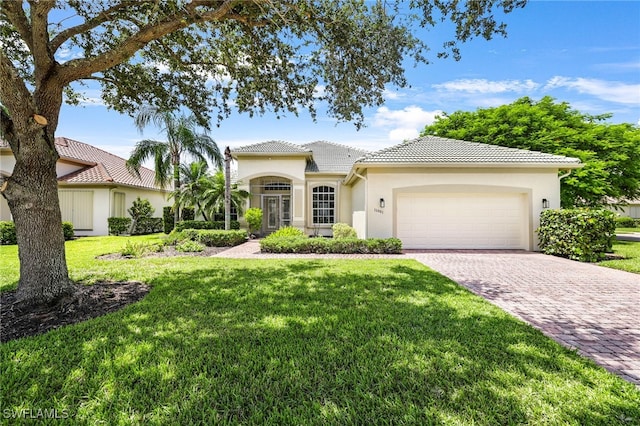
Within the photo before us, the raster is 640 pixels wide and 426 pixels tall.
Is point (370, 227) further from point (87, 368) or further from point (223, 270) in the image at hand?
point (87, 368)

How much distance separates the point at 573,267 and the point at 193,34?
12190 millimetres

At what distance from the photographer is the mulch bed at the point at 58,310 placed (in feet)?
13.2

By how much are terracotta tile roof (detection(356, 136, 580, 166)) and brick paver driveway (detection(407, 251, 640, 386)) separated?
3.99 meters

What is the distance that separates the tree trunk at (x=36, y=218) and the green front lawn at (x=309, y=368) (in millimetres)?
1394

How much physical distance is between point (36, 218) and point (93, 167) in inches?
736

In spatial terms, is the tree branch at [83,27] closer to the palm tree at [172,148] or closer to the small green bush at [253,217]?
the palm tree at [172,148]

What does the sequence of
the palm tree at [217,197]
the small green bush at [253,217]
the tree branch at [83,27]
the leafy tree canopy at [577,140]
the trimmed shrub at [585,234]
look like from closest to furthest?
1. the tree branch at [83,27]
2. the trimmed shrub at [585,234]
3. the leafy tree canopy at [577,140]
4. the palm tree at [217,197]
5. the small green bush at [253,217]

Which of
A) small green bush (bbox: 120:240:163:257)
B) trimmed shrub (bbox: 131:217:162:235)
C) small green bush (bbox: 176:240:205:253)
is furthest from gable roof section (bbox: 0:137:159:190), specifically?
small green bush (bbox: 176:240:205:253)

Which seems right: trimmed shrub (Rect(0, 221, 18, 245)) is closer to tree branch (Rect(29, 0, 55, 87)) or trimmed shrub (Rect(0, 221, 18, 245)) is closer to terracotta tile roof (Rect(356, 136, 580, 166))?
tree branch (Rect(29, 0, 55, 87))

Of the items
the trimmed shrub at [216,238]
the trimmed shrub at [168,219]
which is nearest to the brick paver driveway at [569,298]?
the trimmed shrub at [216,238]

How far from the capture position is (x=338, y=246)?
450 inches

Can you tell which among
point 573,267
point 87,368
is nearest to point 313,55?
point 87,368

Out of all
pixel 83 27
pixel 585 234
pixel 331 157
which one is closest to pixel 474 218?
pixel 585 234

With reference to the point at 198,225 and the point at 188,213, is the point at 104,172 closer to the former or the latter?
the point at 188,213
